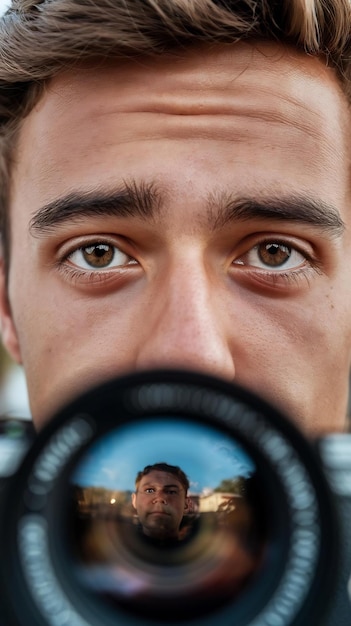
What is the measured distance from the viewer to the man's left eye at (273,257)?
51.1 inches

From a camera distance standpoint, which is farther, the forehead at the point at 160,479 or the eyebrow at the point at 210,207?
the eyebrow at the point at 210,207

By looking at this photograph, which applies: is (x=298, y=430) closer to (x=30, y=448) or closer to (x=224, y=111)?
(x=30, y=448)

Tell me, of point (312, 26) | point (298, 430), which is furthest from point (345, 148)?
point (298, 430)

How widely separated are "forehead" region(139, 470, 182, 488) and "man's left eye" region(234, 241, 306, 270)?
476 mm

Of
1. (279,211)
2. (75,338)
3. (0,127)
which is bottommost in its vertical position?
(75,338)

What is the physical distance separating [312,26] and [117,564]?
2.99 feet

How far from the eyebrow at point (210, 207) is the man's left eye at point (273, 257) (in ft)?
0.21

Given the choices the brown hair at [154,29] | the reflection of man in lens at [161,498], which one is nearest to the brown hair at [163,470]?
the reflection of man in lens at [161,498]

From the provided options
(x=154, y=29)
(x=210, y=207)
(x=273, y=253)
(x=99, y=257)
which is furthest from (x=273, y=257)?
(x=154, y=29)

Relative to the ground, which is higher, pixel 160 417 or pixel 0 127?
pixel 0 127

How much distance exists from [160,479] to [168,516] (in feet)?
0.14

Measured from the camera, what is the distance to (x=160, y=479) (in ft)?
3.01

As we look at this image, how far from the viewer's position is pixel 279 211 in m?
1.24

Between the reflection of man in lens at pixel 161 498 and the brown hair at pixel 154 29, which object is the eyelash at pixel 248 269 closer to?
the brown hair at pixel 154 29
